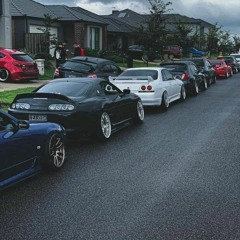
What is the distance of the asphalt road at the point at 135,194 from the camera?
4.83 meters

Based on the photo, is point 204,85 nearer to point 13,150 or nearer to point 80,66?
point 80,66

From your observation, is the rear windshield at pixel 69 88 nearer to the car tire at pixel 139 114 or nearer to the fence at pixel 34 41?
the car tire at pixel 139 114

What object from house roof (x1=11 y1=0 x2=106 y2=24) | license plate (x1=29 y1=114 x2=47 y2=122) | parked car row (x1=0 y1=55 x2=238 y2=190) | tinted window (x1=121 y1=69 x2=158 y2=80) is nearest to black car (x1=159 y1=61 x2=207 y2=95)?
parked car row (x1=0 y1=55 x2=238 y2=190)

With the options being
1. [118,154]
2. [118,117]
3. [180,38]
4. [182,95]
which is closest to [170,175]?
[118,154]

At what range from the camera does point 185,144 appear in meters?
9.43

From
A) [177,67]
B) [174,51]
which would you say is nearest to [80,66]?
[177,67]

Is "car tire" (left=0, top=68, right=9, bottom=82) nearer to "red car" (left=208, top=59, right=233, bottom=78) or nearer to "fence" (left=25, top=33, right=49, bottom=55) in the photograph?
"fence" (left=25, top=33, right=49, bottom=55)

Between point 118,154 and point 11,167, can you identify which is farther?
point 118,154

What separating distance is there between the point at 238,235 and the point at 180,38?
150 ft

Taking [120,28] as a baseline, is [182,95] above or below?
below

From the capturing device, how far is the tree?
35.6 metres

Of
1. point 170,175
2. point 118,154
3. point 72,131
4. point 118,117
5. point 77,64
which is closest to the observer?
point 170,175

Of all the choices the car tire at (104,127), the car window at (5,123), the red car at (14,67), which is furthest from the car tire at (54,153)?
the red car at (14,67)

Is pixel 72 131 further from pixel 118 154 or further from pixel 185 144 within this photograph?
pixel 185 144
